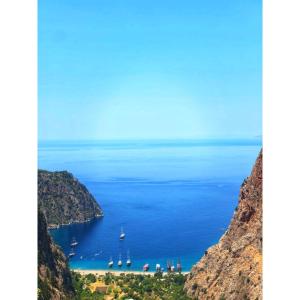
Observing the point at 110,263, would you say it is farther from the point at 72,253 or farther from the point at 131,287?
the point at 72,253

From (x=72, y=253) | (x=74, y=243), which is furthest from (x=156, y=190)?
(x=72, y=253)

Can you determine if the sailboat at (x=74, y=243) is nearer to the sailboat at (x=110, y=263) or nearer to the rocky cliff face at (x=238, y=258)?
the sailboat at (x=110, y=263)

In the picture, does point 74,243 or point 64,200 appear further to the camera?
point 64,200

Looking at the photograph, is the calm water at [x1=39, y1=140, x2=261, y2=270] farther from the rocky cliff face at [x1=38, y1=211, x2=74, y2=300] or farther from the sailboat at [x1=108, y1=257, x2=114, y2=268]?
the rocky cliff face at [x1=38, y1=211, x2=74, y2=300]

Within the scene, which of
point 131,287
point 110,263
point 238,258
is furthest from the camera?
point 110,263

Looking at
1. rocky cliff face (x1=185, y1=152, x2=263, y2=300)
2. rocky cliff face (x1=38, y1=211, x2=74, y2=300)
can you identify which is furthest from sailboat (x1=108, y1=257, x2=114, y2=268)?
rocky cliff face (x1=185, y1=152, x2=263, y2=300)
